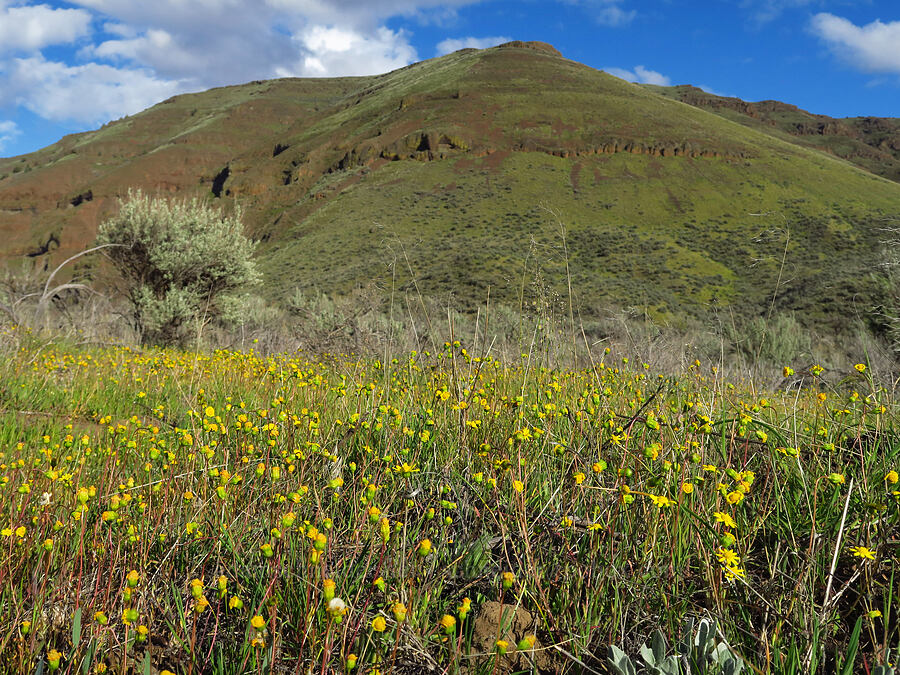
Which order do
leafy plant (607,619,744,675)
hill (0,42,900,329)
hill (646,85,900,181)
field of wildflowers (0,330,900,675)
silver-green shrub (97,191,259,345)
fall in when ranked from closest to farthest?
leafy plant (607,619,744,675) → field of wildflowers (0,330,900,675) → silver-green shrub (97,191,259,345) → hill (0,42,900,329) → hill (646,85,900,181)

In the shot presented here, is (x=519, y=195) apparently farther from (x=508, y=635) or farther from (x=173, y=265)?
(x=508, y=635)

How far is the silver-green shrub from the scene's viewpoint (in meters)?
10.8

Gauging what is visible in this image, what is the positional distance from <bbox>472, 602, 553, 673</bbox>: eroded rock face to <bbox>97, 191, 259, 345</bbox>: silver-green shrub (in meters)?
10.2

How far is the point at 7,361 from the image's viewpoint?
4148 mm

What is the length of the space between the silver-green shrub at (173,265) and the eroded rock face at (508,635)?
33.4ft

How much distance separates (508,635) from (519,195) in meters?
44.7

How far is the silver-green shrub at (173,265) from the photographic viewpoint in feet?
35.4

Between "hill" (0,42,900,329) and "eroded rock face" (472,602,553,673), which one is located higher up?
"hill" (0,42,900,329)

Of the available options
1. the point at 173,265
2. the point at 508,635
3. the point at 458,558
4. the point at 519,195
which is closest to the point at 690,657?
the point at 508,635

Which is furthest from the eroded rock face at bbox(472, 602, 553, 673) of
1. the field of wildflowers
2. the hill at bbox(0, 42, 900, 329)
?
the hill at bbox(0, 42, 900, 329)

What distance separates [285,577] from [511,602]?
661 millimetres

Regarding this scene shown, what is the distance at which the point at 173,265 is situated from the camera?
10992 mm

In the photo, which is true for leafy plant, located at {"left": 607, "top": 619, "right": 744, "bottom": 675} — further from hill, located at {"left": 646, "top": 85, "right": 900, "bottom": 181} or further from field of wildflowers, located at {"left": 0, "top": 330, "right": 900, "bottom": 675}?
hill, located at {"left": 646, "top": 85, "right": 900, "bottom": 181}

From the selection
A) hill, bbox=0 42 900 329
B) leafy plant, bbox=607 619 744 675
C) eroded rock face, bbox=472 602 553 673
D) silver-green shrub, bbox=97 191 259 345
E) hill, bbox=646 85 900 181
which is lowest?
eroded rock face, bbox=472 602 553 673
